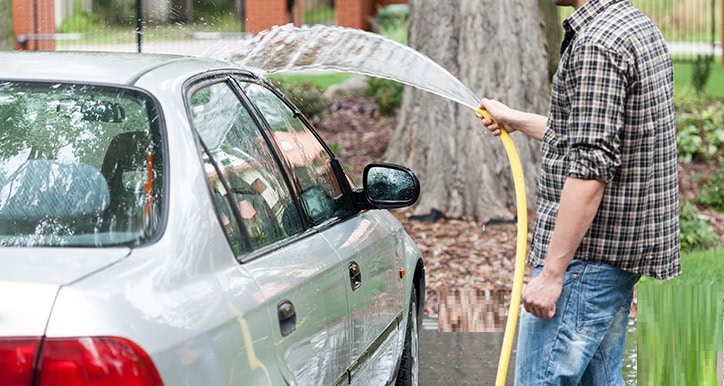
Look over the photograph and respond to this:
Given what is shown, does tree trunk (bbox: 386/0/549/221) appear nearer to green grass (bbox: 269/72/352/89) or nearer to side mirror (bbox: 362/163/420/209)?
side mirror (bbox: 362/163/420/209)

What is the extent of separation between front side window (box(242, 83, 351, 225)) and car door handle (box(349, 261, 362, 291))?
193 millimetres

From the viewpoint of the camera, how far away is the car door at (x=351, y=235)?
423 cm

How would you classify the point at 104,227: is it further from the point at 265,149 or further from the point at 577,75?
the point at 577,75

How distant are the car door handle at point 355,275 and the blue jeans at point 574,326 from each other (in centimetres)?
61

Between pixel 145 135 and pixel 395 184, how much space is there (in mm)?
1444

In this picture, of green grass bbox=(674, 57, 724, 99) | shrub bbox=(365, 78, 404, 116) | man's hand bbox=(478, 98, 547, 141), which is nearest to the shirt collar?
man's hand bbox=(478, 98, 547, 141)

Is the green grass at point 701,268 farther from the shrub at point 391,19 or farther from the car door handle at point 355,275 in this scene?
the shrub at point 391,19

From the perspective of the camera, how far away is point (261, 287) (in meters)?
3.26

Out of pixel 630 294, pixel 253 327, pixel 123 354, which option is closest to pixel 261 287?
pixel 253 327

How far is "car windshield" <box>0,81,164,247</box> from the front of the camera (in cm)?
314

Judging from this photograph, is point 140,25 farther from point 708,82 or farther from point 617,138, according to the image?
point 708,82

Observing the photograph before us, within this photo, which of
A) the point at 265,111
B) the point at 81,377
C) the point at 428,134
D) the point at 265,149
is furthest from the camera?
the point at 428,134

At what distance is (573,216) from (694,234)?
7.05 meters

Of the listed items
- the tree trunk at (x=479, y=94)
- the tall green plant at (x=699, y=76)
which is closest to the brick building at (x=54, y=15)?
the tree trunk at (x=479, y=94)
